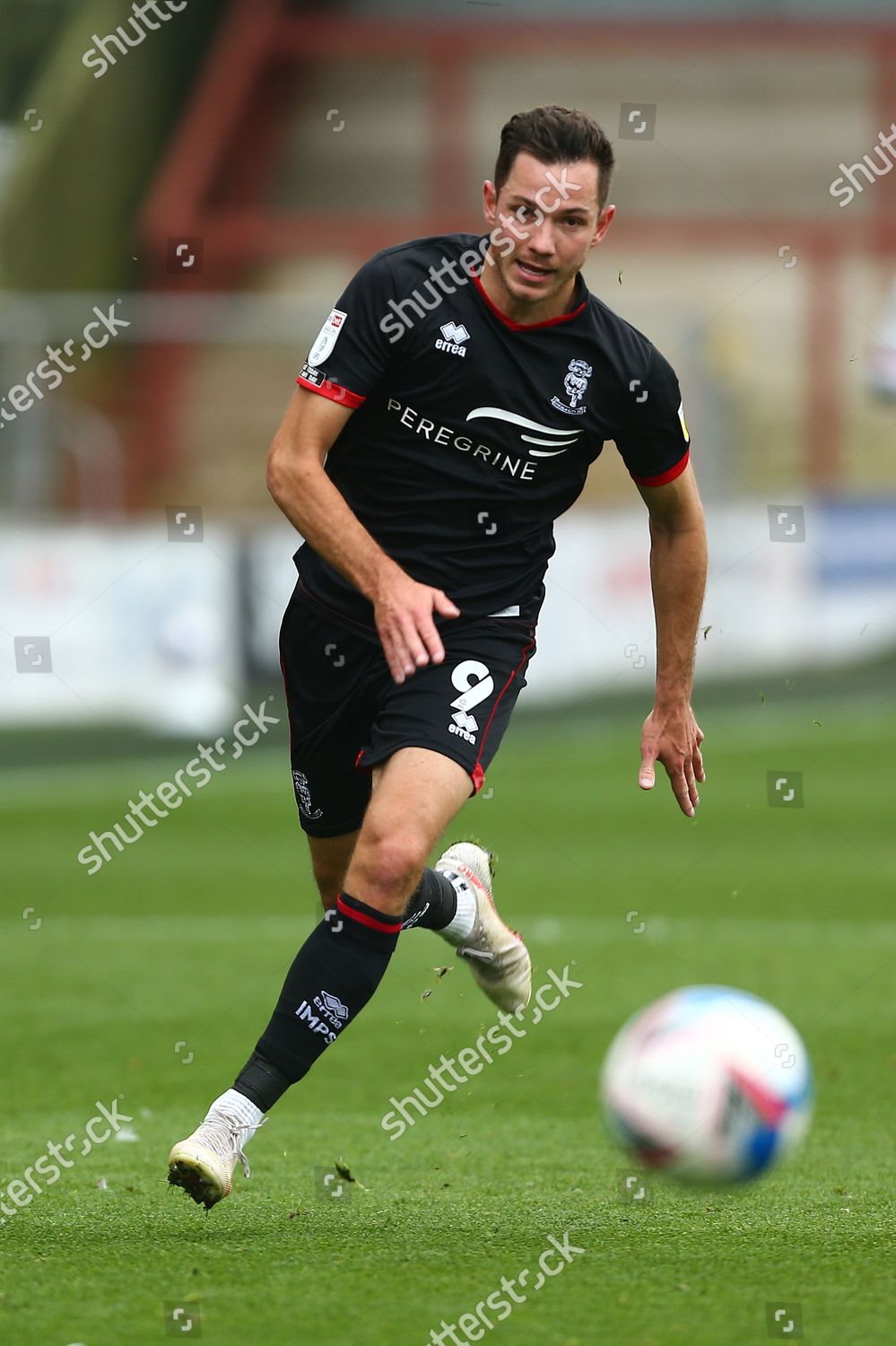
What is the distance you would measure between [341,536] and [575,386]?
2.55ft

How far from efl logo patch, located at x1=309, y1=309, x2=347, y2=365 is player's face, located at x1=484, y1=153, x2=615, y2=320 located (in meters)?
0.42

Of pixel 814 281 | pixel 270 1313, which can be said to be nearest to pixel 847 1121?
pixel 270 1313

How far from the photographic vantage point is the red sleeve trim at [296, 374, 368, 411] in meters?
4.71

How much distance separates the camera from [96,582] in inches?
575

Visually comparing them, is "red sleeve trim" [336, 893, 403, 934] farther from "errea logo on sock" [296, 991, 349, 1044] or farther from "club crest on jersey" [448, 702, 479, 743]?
"club crest on jersey" [448, 702, 479, 743]

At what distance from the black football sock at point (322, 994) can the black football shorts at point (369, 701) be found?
40 cm

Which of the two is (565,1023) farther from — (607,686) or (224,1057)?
(607,686)

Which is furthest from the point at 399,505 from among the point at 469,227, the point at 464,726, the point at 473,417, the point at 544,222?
the point at 469,227

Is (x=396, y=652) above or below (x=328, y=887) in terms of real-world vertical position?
above

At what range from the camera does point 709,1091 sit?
428cm

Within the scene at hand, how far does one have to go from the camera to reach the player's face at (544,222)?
15.3 ft

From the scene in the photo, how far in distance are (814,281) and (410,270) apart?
740 inches

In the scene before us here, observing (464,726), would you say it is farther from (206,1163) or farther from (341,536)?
(206,1163)

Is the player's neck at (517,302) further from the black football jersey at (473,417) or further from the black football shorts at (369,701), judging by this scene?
the black football shorts at (369,701)
